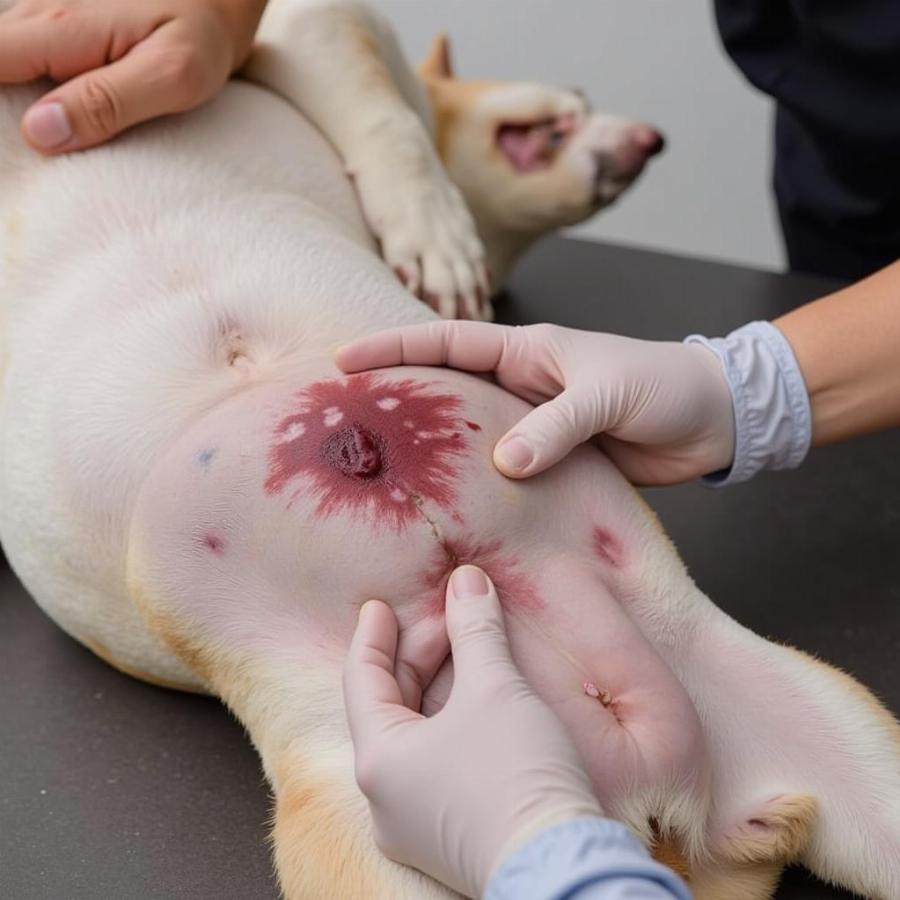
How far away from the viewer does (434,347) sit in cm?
91

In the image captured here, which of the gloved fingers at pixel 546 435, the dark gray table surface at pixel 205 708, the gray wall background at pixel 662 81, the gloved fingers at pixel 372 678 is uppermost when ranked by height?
the gloved fingers at pixel 546 435

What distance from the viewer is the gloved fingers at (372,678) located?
708 millimetres

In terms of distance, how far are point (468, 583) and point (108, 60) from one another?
24.7 inches

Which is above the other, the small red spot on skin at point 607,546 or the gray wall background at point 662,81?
the small red spot on skin at point 607,546

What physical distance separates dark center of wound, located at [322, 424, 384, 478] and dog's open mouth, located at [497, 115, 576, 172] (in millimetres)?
864

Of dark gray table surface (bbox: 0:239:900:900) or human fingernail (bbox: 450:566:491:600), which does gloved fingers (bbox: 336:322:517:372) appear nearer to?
human fingernail (bbox: 450:566:491:600)

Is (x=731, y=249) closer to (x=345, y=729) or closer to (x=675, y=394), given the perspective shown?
(x=675, y=394)

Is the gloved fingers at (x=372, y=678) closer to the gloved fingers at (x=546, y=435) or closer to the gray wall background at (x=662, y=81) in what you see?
the gloved fingers at (x=546, y=435)

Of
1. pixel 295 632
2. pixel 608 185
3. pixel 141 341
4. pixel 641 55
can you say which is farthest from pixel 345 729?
pixel 641 55

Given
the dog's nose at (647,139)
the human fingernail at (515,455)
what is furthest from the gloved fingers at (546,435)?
the dog's nose at (647,139)

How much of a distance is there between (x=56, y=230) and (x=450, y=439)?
410 mm

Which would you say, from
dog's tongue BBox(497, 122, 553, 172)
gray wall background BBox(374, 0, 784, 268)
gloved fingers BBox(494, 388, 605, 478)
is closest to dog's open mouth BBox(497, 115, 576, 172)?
dog's tongue BBox(497, 122, 553, 172)

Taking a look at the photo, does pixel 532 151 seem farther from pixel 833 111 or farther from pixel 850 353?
pixel 850 353

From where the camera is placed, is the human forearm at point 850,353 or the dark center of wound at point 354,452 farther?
the human forearm at point 850,353
